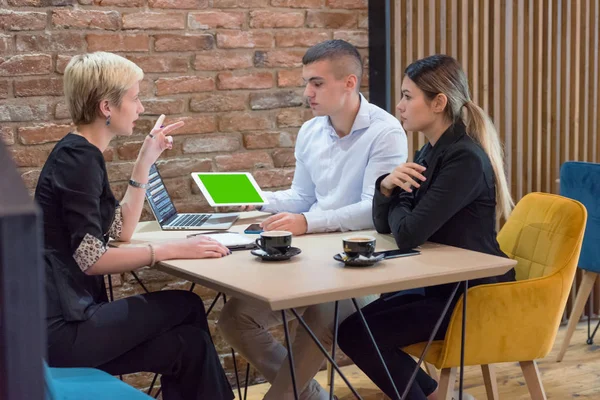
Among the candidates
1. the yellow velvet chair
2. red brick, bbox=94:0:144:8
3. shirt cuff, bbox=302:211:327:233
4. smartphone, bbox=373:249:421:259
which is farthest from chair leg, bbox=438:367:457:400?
red brick, bbox=94:0:144:8

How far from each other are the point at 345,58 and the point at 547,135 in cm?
162

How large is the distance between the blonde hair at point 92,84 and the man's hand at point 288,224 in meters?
0.62

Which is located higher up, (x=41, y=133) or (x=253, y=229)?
→ (x=41, y=133)

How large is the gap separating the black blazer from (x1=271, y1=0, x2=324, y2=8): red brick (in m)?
1.25

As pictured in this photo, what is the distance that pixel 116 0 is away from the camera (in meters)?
3.15

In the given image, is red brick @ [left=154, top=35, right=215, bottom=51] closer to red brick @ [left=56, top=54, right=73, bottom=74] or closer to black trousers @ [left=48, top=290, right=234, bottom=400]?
red brick @ [left=56, top=54, right=73, bottom=74]

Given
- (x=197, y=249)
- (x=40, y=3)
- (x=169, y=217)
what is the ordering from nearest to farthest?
(x=197, y=249) < (x=169, y=217) < (x=40, y=3)

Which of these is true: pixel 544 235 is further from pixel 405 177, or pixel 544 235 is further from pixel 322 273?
pixel 322 273

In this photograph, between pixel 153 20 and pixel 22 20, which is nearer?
pixel 22 20

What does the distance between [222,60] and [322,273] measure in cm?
160

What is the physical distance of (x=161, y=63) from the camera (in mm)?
3268

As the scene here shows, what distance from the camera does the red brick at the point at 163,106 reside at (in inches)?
129

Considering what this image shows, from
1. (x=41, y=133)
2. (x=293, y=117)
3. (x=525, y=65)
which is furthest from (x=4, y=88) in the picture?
(x=525, y=65)

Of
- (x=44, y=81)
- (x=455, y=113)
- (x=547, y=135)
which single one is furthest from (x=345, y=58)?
(x=547, y=135)
